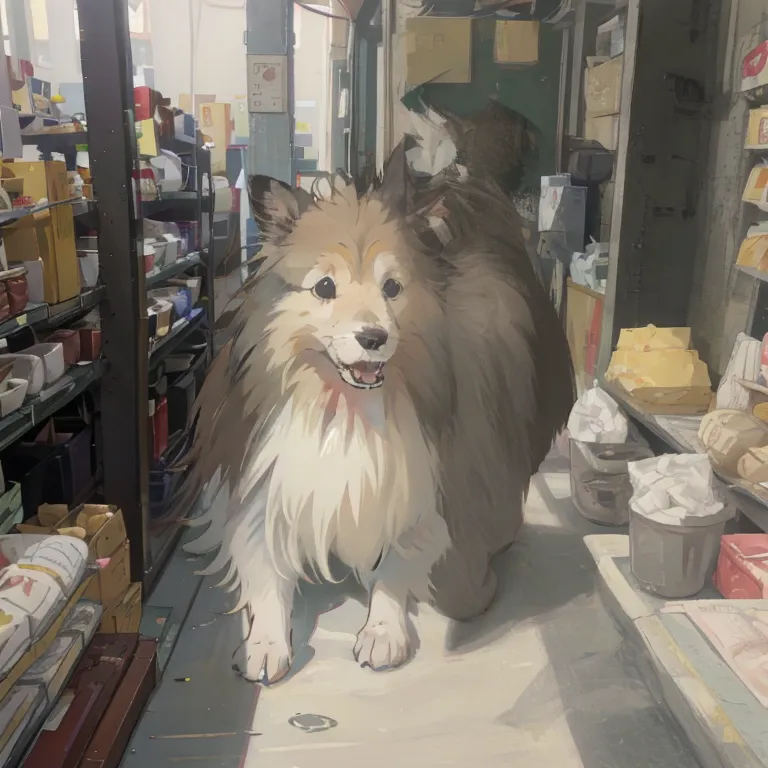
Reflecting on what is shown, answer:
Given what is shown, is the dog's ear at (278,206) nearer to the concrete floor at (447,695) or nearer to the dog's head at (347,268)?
the dog's head at (347,268)

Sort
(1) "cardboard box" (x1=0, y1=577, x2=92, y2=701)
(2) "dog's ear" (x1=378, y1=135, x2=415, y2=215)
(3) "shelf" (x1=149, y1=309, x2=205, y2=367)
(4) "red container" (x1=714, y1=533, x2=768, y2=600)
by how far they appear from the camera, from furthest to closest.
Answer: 1. (3) "shelf" (x1=149, y1=309, x2=205, y2=367)
2. (2) "dog's ear" (x1=378, y1=135, x2=415, y2=215)
3. (4) "red container" (x1=714, y1=533, x2=768, y2=600)
4. (1) "cardboard box" (x1=0, y1=577, x2=92, y2=701)

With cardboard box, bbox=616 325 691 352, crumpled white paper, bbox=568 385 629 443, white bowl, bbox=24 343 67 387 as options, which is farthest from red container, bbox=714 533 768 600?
white bowl, bbox=24 343 67 387

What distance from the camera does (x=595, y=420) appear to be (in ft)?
6.25

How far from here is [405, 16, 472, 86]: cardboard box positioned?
1.64 metres

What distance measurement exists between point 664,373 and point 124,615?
154 centimetres

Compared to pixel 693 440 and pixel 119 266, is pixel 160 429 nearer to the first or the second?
pixel 119 266

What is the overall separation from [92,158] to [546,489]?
1.44 meters

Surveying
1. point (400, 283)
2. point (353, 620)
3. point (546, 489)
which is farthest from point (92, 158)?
point (546, 489)

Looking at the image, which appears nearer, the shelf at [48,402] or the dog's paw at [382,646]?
the shelf at [48,402]

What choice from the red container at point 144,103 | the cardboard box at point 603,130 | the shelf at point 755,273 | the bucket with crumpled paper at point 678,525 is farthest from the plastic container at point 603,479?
the red container at point 144,103

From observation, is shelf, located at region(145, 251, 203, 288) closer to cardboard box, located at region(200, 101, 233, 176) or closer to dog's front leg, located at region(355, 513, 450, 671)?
cardboard box, located at region(200, 101, 233, 176)

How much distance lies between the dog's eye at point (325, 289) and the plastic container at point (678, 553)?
866mm

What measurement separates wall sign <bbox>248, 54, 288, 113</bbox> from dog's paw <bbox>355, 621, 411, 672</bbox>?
1.27 m

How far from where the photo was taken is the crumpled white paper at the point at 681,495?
5.21 feet
